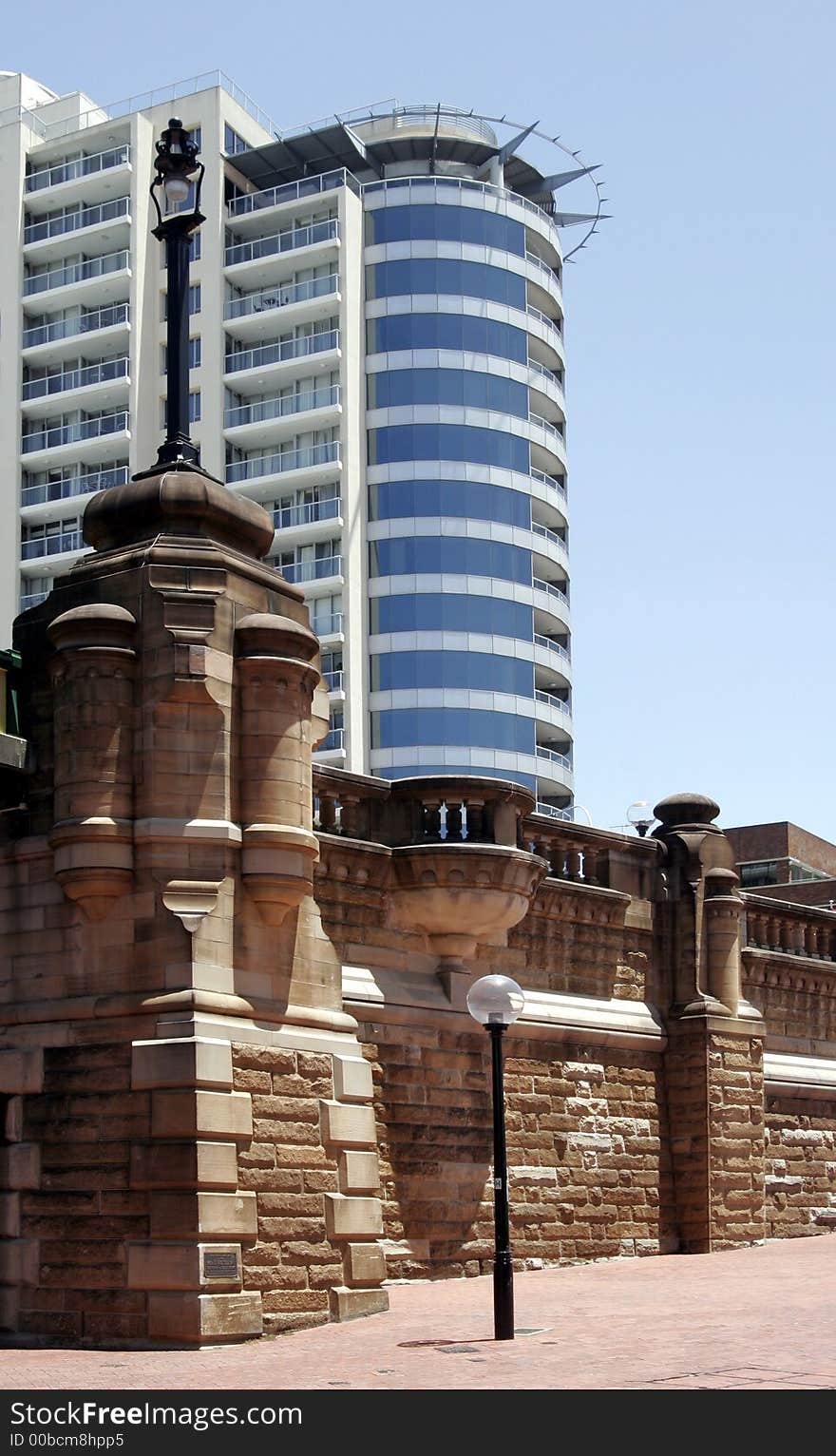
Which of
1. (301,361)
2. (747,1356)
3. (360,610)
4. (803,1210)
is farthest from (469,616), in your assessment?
(747,1356)

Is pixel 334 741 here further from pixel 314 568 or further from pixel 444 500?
pixel 444 500

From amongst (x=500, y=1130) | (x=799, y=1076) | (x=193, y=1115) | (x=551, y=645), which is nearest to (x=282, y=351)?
(x=551, y=645)

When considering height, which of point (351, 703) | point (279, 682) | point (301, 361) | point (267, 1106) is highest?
point (301, 361)

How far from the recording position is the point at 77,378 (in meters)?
71.1

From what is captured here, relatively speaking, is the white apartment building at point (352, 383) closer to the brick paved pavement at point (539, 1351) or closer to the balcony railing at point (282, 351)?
the balcony railing at point (282, 351)

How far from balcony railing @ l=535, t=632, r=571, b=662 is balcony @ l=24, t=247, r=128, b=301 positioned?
2038 centimetres

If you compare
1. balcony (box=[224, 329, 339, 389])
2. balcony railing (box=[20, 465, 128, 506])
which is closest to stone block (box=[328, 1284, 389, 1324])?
balcony (box=[224, 329, 339, 389])

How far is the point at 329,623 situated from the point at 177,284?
4768 cm

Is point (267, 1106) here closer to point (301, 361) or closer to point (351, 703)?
point (351, 703)

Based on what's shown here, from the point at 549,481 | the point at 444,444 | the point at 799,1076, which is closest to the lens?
the point at 799,1076

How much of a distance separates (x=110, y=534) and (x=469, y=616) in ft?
154

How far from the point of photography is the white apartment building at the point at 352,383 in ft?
212

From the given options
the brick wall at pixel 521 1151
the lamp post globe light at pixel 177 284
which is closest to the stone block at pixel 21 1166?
the brick wall at pixel 521 1151

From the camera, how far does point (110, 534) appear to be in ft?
58.5
